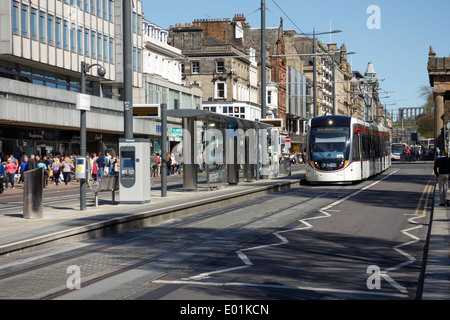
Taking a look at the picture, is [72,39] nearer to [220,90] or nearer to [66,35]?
[66,35]

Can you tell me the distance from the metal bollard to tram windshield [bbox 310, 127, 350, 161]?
1824 cm

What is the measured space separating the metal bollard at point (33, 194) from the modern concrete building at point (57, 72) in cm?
2409

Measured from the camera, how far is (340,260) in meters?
10.5

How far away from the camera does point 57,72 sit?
4769 centimetres

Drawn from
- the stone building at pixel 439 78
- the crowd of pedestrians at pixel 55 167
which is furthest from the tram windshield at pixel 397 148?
the crowd of pedestrians at pixel 55 167

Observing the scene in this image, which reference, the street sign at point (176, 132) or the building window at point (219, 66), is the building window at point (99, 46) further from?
the building window at point (219, 66)

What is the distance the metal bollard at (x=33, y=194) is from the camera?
15695 millimetres

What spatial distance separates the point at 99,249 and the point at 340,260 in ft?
13.5

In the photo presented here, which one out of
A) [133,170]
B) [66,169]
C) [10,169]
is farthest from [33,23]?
[133,170]

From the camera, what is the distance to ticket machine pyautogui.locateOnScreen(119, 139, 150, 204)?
1950 cm

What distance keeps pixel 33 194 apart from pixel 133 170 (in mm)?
4158
